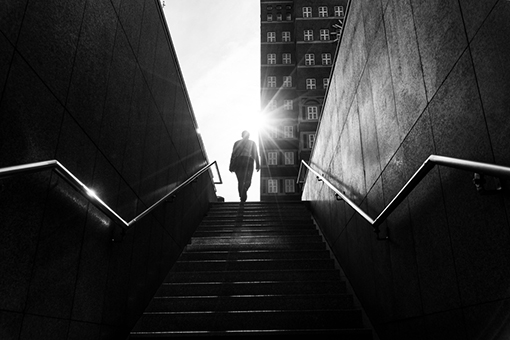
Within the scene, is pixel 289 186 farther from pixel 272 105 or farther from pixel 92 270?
pixel 92 270

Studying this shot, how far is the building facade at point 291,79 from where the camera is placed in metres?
31.0

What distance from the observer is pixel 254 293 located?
16.9ft

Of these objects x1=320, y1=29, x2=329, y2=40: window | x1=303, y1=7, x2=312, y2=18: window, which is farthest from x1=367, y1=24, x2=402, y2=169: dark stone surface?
x1=303, y1=7, x2=312, y2=18: window

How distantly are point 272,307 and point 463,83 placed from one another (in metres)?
3.27

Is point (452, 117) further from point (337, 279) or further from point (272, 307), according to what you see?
point (337, 279)

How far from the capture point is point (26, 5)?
2.21 metres

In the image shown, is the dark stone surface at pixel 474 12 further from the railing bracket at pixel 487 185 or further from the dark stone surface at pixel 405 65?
the railing bracket at pixel 487 185

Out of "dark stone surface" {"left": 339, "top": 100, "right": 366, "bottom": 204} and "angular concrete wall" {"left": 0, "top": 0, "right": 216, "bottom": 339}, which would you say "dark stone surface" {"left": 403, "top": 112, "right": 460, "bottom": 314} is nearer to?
"dark stone surface" {"left": 339, "top": 100, "right": 366, "bottom": 204}

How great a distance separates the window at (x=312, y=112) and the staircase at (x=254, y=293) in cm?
2468

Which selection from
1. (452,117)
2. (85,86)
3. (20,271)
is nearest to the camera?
(20,271)

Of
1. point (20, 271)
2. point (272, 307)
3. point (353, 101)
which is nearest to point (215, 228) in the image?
point (272, 307)

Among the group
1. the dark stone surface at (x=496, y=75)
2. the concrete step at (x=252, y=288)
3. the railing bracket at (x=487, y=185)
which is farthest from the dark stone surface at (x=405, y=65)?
the concrete step at (x=252, y=288)

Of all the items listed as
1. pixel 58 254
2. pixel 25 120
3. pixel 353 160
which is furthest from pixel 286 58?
pixel 25 120

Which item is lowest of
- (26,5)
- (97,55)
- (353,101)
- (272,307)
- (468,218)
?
(272,307)
